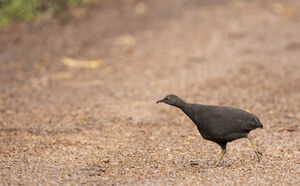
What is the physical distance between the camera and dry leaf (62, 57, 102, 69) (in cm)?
1030

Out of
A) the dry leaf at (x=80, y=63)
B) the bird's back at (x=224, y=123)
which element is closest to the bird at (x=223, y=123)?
the bird's back at (x=224, y=123)

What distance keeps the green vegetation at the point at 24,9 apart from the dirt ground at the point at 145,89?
0.39 metres

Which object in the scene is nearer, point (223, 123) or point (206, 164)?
point (223, 123)

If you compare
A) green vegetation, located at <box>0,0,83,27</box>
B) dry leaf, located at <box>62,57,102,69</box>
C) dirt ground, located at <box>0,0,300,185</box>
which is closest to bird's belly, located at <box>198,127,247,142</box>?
dirt ground, located at <box>0,0,300,185</box>

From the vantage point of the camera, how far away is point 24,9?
12383mm

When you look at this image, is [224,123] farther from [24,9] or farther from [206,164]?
[24,9]

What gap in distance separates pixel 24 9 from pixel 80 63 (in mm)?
2998

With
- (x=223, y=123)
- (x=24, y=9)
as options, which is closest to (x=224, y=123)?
(x=223, y=123)

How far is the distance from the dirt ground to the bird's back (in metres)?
0.33

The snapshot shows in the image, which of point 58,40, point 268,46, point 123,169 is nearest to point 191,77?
point 268,46

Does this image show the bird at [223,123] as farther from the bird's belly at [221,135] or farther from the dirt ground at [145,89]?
the dirt ground at [145,89]

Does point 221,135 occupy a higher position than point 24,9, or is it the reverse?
point 24,9

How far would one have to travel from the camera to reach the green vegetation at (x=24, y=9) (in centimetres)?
1220

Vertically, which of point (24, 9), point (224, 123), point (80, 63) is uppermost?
point (24, 9)
